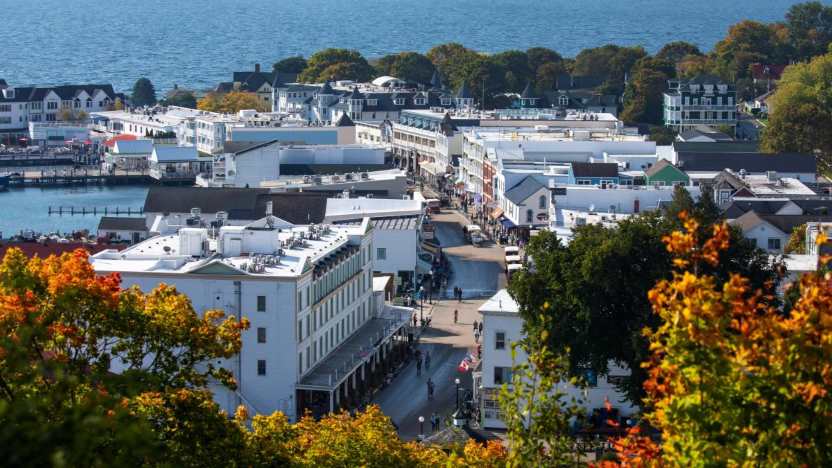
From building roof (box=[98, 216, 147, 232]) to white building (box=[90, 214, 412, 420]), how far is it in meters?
11.3

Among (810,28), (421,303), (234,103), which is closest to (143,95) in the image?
(234,103)

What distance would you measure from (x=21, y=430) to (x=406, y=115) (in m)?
67.6

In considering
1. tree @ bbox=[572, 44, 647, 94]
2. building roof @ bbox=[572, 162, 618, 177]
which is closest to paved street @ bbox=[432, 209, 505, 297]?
building roof @ bbox=[572, 162, 618, 177]

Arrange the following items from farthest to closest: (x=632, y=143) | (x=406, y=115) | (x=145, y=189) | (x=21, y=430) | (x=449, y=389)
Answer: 1. (x=406, y=115)
2. (x=145, y=189)
3. (x=632, y=143)
4. (x=449, y=389)
5. (x=21, y=430)

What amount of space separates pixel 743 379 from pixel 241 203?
37.9 metres

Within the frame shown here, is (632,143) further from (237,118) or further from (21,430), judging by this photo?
(21,430)

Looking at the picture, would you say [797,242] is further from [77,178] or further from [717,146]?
[77,178]

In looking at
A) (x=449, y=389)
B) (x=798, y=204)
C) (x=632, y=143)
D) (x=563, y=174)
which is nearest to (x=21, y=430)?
(x=449, y=389)

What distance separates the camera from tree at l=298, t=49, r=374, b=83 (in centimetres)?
9963

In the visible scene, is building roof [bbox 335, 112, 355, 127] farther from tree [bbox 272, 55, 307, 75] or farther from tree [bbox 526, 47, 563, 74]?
tree [bbox 272, 55, 307, 75]

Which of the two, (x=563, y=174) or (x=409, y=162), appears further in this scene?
(x=409, y=162)

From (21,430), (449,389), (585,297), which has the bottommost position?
(449,389)

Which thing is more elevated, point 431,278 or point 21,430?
point 21,430

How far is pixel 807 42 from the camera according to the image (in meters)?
119
